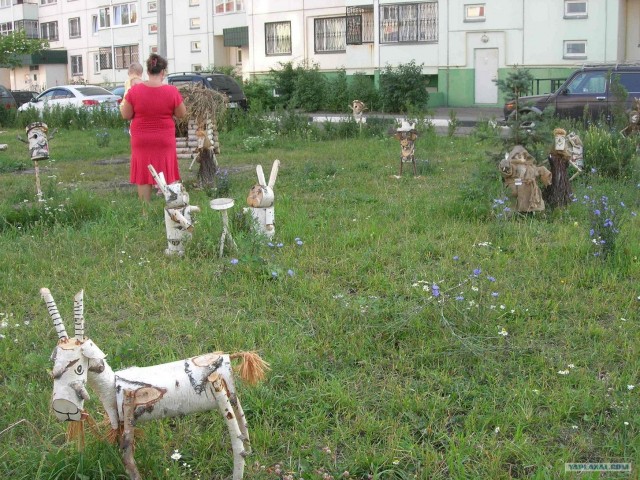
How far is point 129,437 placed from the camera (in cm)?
322

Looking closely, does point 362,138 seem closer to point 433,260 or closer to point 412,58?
point 433,260

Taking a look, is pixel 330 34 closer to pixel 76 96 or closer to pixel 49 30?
pixel 76 96

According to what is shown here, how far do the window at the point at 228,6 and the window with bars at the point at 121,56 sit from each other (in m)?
7.34

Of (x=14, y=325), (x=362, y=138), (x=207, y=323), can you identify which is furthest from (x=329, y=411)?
(x=362, y=138)

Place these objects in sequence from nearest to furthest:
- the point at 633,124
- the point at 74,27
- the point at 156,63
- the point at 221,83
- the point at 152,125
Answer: the point at 156,63, the point at 152,125, the point at 633,124, the point at 221,83, the point at 74,27

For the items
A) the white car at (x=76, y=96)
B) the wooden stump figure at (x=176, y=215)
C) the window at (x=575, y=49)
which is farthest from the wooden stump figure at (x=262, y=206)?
the window at (x=575, y=49)

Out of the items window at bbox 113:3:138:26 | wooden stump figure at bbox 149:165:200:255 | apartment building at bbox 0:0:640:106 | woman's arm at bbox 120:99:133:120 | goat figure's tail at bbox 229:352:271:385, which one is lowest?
goat figure's tail at bbox 229:352:271:385

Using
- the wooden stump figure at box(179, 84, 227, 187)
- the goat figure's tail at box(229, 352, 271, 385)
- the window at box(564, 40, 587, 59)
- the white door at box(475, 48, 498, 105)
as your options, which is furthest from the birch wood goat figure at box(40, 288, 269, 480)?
the white door at box(475, 48, 498, 105)

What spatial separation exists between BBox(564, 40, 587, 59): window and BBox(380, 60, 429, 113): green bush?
4.91 metres

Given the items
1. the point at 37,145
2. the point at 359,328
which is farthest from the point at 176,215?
the point at 37,145

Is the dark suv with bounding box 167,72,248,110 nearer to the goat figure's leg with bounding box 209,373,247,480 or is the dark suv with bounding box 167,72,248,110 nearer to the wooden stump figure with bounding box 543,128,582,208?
the wooden stump figure with bounding box 543,128,582,208

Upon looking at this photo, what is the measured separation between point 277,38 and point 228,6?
16.3 ft

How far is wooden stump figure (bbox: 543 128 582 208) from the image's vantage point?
26.2 feet

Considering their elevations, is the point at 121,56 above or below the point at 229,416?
above
